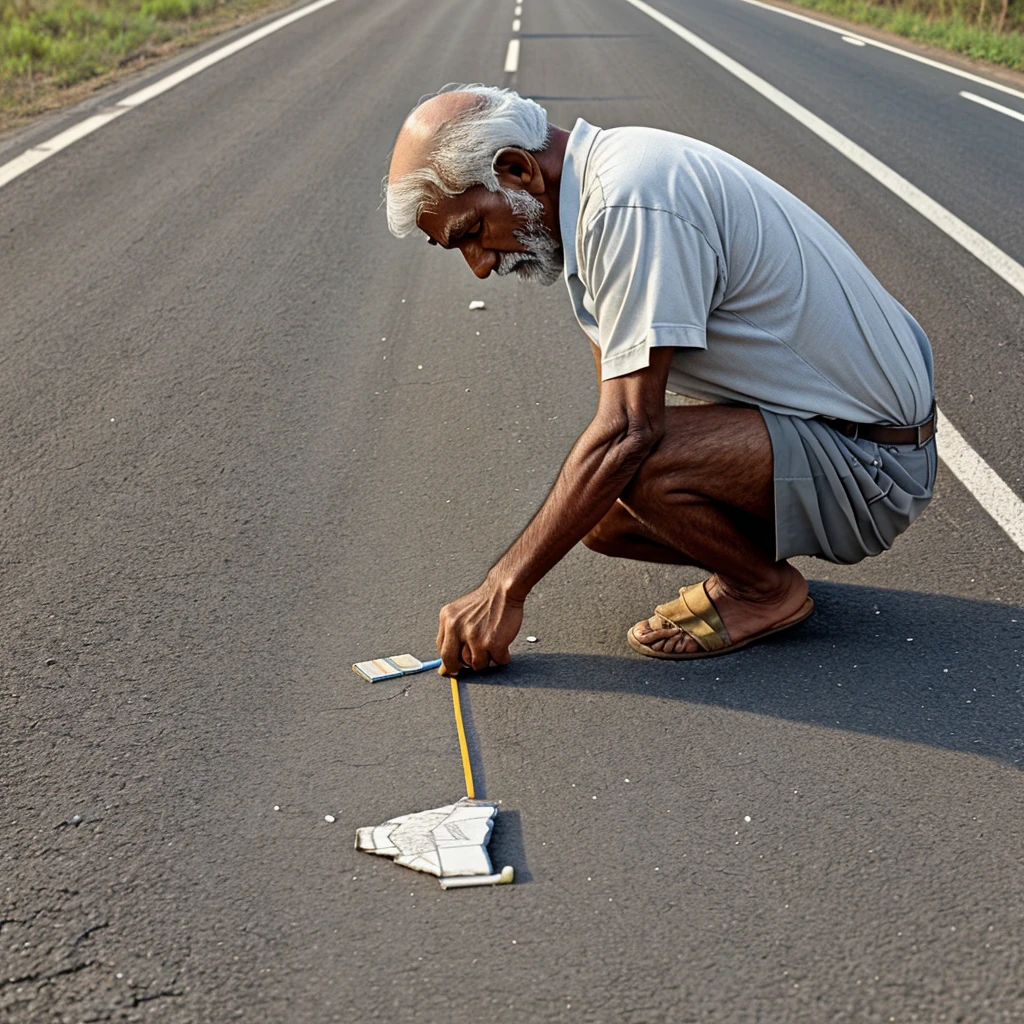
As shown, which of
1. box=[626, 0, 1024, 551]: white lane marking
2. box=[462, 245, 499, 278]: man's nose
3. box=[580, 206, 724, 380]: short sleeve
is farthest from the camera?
box=[626, 0, 1024, 551]: white lane marking

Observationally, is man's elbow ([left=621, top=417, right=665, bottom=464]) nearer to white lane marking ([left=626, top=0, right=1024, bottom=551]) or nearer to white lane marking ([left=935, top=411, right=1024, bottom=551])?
white lane marking ([left=935, top=411, right=1024, bottom=551])

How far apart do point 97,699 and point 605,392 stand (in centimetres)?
151

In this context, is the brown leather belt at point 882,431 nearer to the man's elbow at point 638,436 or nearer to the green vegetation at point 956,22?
the man's elbow at point 638,436

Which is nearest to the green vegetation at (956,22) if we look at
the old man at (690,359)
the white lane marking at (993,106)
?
the white lane marking at (993,106)

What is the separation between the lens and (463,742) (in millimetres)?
3025

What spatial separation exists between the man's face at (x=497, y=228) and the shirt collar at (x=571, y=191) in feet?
0.23

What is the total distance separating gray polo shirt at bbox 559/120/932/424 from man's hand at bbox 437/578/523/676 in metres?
0.64

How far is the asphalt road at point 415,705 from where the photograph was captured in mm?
2340

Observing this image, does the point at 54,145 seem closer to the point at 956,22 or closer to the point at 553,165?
the point at 553,165

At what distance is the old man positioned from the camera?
291cm

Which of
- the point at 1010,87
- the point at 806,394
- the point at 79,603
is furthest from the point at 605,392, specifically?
the point at 1010,87

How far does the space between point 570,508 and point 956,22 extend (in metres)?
16.6

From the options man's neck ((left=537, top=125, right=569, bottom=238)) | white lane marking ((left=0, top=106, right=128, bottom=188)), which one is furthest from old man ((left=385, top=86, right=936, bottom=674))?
white lane marking ((left=0, top=106, right=128, bottom=188))

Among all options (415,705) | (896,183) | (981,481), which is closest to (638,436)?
(415,705)
